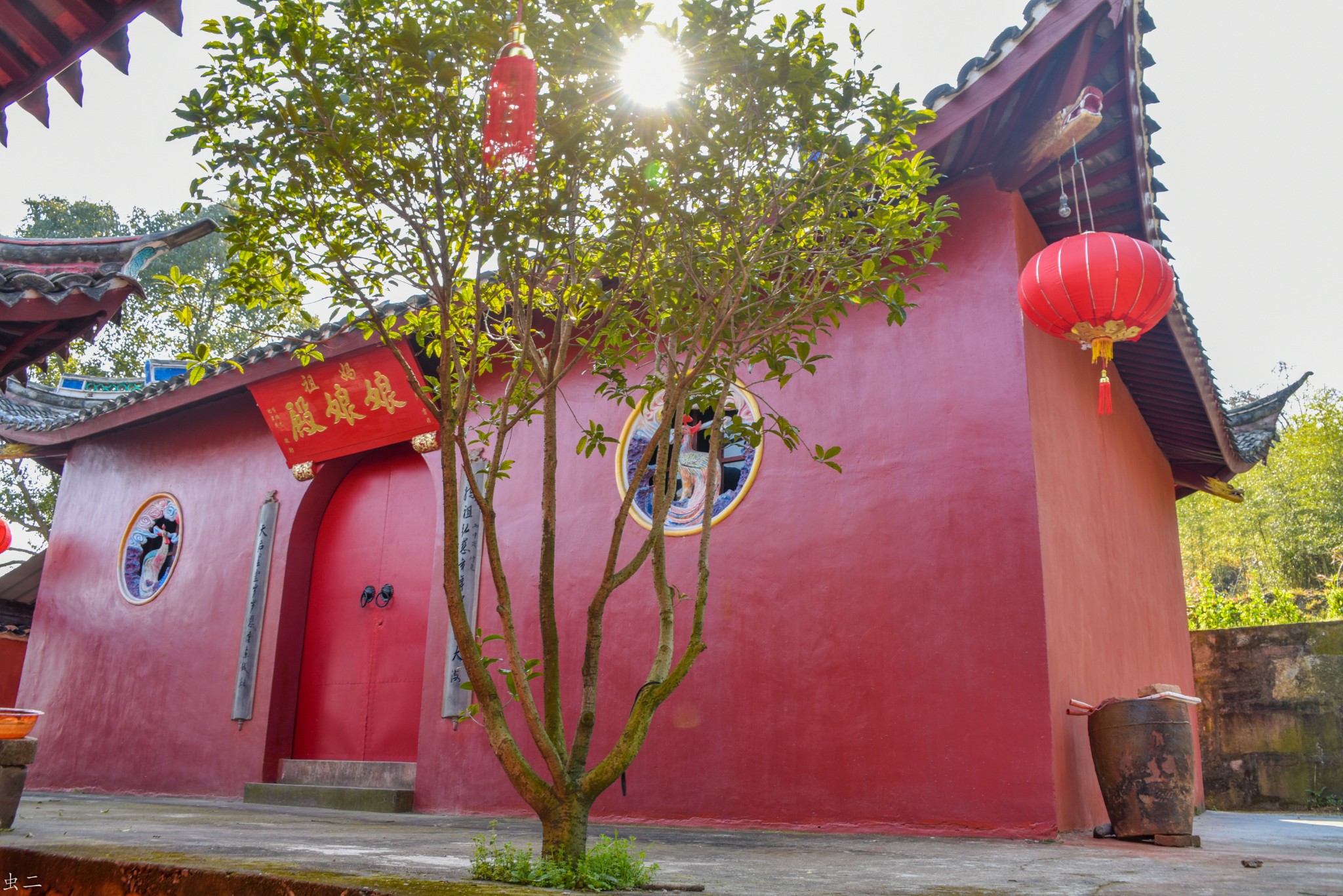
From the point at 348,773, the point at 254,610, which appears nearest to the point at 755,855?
the point at 348,773

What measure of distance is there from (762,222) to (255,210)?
5.00 ft

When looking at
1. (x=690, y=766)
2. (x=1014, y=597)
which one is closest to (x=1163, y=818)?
(x=1014, y=597)

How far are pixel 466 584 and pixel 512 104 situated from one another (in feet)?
15.0

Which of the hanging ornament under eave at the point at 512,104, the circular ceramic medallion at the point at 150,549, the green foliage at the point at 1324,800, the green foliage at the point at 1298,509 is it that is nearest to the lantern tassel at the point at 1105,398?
the hanging ornament under eave at the point at 512,104

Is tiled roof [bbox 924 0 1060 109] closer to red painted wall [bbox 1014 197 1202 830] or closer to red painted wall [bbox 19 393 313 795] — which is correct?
red painted wall [bbox 1014 197 1202 830]

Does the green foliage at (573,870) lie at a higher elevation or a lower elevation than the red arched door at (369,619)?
lower

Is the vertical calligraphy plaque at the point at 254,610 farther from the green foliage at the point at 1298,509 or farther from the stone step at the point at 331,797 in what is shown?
the green foliage at the point at 1298,509

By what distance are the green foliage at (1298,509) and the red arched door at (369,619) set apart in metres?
13.2

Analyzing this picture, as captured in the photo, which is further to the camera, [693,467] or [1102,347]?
[693,467]

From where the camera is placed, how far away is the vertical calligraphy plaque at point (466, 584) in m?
6.23

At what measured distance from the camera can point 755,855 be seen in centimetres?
360

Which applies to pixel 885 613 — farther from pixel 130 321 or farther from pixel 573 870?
pixel 130 321

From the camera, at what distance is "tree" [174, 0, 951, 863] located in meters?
2.64

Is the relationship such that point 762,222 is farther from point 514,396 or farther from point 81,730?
point 81,730
